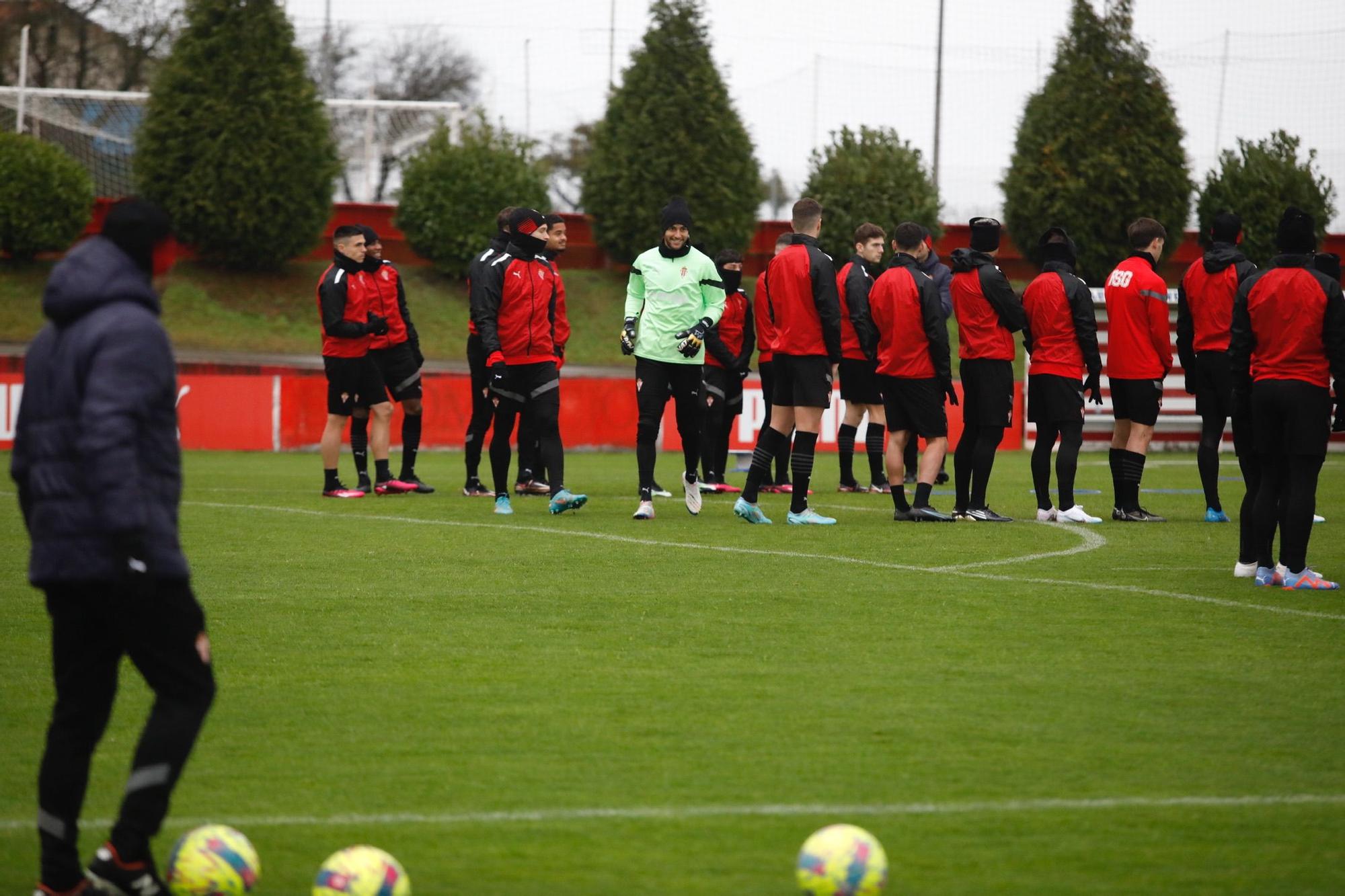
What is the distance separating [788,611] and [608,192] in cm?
3187

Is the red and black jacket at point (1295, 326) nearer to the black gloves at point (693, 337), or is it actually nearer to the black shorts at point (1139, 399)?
the black shorts at point (1139, 399)

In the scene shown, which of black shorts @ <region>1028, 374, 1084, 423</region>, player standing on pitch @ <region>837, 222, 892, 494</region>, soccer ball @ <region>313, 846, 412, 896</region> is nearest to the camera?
soccer ball @ <region>313, 846, 412, 896</region>

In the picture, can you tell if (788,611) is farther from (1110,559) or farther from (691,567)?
(1110,559)

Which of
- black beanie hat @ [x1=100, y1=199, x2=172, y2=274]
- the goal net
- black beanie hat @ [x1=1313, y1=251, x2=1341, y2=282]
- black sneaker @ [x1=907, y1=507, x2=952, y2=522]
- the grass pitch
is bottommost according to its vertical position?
black sneaker @ [x1=907, y1=507, x2=952, y2=522]

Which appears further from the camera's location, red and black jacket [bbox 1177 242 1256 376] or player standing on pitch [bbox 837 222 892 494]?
player standing on pitch [bbox 837 222 892 494]

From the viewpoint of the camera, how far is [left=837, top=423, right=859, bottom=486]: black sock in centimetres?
1595

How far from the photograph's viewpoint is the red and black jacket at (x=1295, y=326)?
8.61 meters

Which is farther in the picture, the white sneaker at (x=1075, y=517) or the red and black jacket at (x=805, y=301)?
the white sneaker at (x=1075, y=517)

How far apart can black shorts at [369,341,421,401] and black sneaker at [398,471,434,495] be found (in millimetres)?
767

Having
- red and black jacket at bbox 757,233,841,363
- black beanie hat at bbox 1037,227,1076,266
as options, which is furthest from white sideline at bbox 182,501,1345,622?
black beanie hat at bbox 1037,227,1076,266

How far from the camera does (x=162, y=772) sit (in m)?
4.11

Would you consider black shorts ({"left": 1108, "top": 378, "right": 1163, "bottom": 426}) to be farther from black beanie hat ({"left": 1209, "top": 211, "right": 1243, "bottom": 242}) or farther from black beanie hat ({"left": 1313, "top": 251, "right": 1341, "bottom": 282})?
black beanie hat ({"left": 1313, "top": 251, "right": 1341, "bottom": 282})

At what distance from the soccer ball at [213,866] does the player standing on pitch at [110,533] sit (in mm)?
70

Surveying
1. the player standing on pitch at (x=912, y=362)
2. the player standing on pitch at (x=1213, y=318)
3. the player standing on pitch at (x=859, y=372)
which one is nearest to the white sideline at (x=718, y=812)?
the player standing on pitch at (x=912, y=362)
